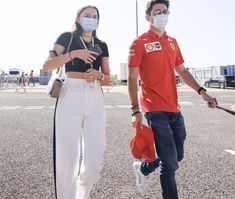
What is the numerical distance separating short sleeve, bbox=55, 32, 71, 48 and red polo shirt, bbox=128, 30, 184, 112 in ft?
2.02

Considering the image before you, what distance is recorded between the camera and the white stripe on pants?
3.65 m

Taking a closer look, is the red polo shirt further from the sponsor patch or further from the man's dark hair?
the man's dark hair

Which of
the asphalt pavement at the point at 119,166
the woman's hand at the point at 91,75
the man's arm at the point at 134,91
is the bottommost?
the asphalt pavement at the point at 119,166

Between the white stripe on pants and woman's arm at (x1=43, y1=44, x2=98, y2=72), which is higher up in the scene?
woman's arm at (x1=43, y1=44, x2=98, y2=72)

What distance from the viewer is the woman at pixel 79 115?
365 cm

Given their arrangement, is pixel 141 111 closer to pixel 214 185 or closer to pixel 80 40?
pixel 80 40

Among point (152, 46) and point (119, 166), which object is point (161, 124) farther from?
point (119, 166)

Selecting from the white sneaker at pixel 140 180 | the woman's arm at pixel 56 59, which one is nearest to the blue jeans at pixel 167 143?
the white sneaker at pixel 140 180

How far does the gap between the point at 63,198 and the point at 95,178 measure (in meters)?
0.34

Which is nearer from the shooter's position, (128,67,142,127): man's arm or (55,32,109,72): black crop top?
(55,32,109,72): black crop top

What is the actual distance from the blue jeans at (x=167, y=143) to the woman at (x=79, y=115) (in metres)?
0.51

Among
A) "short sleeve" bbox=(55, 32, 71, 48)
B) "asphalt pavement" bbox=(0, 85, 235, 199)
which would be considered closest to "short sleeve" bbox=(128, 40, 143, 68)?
"short sleeve" bbox=(55, 32, 71, 48)

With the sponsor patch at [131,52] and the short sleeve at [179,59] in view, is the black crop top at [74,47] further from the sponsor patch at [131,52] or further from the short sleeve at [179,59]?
the short sleeve at [179,59]

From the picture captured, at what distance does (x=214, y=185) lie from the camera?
4637 mm
